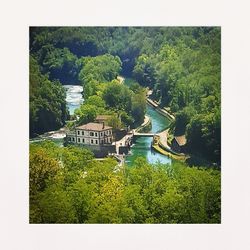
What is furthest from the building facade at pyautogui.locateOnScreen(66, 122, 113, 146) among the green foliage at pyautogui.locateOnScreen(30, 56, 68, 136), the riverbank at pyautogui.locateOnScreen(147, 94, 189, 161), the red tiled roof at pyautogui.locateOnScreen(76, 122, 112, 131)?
the riverbank at pyautogui.locateOnScreen(147, 94, 189, 161)

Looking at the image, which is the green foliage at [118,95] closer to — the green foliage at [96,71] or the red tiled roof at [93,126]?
the green foliage at [96,71]

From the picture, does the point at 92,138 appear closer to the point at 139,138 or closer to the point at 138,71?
the point at 139,138

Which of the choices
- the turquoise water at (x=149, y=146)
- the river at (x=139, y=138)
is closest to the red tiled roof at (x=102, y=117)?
the river at (x=139, y=138)

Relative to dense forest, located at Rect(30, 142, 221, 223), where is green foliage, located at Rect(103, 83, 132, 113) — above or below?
above

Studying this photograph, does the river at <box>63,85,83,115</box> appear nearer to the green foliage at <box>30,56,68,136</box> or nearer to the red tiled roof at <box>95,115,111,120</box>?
the green foliage at <box>30,56,68,136</box>

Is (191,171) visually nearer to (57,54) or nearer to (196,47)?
(196,47)
